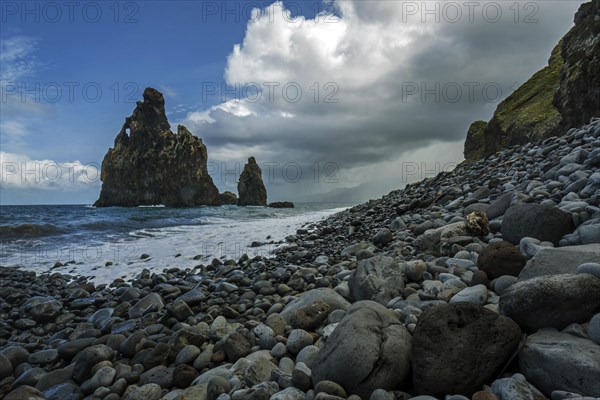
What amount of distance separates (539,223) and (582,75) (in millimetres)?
11665

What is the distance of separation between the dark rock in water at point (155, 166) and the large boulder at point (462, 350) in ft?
262

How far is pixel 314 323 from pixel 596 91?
45.4 ft

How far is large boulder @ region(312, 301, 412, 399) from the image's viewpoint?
99.1 inches

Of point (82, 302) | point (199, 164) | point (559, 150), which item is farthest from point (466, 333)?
point (199, 164)

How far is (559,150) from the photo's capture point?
7.99 meters

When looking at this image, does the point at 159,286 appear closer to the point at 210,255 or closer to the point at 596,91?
the point at 210,255

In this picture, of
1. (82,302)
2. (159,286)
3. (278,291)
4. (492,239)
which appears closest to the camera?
(492,239)

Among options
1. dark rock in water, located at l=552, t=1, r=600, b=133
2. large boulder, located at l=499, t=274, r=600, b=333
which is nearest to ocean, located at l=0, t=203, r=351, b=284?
large boulder, located at l=499, t=274, r=600, b=333

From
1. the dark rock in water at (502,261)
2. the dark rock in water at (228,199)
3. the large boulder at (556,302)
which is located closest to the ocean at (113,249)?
the dark rock in water at (502,261)

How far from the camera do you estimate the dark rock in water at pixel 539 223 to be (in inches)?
165

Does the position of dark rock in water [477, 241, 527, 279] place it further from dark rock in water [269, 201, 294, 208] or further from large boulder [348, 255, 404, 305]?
dark rock in water [269, 201, 294, 208]

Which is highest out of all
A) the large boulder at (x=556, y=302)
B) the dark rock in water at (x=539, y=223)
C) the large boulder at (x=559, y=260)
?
the dark rock in water at (x=539, y=223)

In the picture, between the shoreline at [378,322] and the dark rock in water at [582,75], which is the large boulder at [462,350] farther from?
the dark rock in water at [582,75]

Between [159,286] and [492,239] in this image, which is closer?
[492,239]
